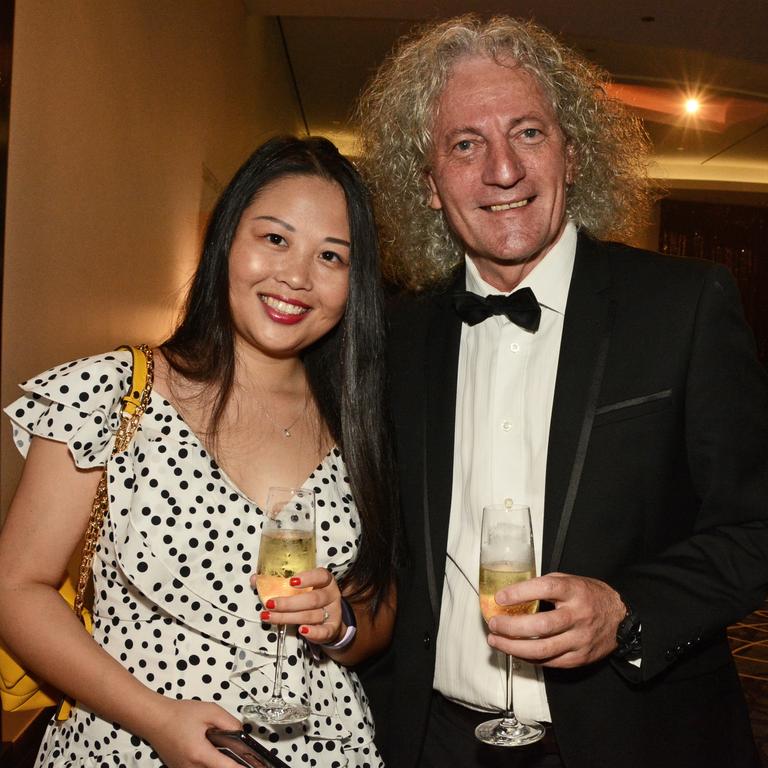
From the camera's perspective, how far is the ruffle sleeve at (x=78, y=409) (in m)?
1.92

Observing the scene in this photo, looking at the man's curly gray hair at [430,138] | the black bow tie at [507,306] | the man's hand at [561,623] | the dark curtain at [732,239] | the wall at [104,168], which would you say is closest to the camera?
the man's hand at [561,623]

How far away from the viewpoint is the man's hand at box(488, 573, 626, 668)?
5.40 ft

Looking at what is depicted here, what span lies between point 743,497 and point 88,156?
326cm

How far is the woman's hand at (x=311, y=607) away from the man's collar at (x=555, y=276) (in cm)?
87

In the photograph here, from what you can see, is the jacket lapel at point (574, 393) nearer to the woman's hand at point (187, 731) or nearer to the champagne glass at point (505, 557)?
the champagne glass at point (505, 557)

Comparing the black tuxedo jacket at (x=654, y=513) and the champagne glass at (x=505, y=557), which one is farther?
the black tuxedo jacket at (x=654, y=513)

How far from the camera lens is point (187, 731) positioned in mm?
1754

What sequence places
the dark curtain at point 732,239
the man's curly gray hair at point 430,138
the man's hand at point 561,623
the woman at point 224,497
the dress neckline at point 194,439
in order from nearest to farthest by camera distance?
the man's hand at point 561,623 < the woman at point 224,497 < the dress neckline at point 194,439 < the man's curly gray hair at point 430,138 < the dark curtain at point 732,239

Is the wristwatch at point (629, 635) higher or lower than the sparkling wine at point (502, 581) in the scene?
lower

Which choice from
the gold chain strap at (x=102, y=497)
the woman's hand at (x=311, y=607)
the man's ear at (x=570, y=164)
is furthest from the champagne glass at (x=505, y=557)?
the man's ear at (x=570, y=164)

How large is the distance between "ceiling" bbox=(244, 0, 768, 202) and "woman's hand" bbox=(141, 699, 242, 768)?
3.28 m

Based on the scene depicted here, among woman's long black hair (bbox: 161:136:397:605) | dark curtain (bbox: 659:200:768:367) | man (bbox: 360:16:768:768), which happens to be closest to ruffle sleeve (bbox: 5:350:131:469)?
woman's long black hair (bbox: 161:136:397:605)

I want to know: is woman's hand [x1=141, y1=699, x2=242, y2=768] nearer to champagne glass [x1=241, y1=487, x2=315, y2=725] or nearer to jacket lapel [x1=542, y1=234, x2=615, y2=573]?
champagne glass [x1=241, y1=487, x2=315, y2=725]

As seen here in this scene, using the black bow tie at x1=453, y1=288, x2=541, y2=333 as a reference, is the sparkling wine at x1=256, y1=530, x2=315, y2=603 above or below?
below
